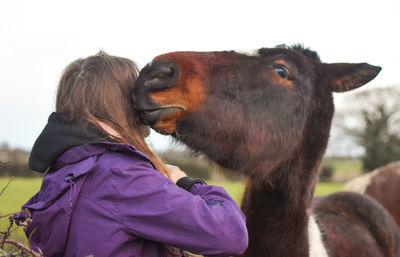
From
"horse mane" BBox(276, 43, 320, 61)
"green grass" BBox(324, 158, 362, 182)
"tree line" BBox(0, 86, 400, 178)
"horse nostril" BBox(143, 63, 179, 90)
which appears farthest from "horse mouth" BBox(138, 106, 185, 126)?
"green grass" BBox(324, 158, 362, 182)

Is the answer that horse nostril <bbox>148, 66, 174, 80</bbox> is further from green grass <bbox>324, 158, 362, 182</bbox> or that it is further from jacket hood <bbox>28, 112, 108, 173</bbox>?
green grass <bbox>324, 158, 362, 182</bbox>

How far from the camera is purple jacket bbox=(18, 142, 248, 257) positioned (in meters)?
1.71

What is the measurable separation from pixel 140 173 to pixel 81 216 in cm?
33

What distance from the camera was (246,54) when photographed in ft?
8.61

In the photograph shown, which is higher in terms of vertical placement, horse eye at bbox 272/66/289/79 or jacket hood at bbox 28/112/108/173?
horse eye at bbox 272/66/289/79

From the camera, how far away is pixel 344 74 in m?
2.89

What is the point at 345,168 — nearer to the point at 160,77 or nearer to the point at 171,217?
the point at 160,77

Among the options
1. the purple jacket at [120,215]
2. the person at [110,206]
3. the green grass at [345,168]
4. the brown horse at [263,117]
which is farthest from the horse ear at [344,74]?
the green grass at [345,168]

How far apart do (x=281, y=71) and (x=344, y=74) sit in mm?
601

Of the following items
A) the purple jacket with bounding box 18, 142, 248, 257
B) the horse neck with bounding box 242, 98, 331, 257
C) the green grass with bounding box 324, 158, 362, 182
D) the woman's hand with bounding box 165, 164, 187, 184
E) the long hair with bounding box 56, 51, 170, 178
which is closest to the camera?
the purple jacket with bounding box 18, 142, 248, 257

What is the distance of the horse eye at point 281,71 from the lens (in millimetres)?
2615

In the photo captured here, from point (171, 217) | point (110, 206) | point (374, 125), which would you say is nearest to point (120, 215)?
point (110, 206)

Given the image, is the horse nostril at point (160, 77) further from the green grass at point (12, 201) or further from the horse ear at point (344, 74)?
the horse ear at point (344, 74)

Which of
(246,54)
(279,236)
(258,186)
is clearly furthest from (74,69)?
(279,236)
